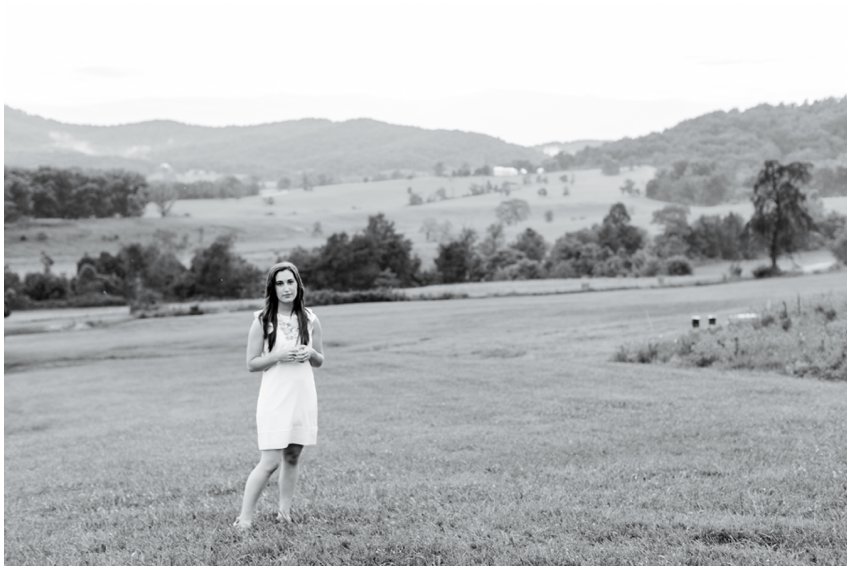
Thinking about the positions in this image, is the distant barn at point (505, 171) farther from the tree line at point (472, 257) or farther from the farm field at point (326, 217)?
the tree line at point (472, 257)

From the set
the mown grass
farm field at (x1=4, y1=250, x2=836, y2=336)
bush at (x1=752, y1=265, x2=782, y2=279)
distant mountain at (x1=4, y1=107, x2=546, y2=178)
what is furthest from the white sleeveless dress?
distant mountain at (x1=4, y1=107, x2=546, y2=178)

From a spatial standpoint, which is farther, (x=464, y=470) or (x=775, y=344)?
(x=775, y=344)

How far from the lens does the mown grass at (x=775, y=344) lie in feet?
70.7

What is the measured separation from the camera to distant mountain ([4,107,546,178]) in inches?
3610

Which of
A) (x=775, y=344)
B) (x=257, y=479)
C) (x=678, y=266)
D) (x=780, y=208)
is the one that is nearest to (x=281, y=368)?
(x=257, y=479)

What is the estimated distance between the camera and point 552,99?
326 feet

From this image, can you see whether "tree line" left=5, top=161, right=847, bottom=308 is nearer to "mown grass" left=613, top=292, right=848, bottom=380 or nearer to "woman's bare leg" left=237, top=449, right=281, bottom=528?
"mown grass" left=613, top=292, right=848, bottom=380

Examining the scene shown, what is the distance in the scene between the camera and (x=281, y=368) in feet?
25.2

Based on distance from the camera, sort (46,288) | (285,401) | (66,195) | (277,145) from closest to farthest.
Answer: (285,401) < (46,288) < (66,195) < (277,145)

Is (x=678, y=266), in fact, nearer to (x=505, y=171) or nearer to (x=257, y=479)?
(x=505, y=171)

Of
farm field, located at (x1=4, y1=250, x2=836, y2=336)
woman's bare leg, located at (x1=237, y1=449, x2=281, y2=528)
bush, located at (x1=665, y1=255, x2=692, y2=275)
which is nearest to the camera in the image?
woman's bare leg, located at (x1=237, y1=449, x2=281, y2=528)

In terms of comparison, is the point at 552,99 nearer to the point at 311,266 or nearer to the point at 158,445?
the point at 311,266

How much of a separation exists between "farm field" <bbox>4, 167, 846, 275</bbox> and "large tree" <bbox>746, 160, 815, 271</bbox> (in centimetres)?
228

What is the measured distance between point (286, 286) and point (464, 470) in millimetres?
4255
